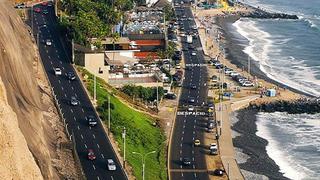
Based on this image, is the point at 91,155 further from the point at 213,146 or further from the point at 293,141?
the point at 293,141

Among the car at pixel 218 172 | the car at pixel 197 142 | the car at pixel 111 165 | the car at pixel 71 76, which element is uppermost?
the car at pixel 71 76

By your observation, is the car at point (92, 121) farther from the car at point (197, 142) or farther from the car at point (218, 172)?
the car at point (218, 172)

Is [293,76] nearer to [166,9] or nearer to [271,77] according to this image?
A: [271,77]

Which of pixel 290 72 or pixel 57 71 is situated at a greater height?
pixel 57 71

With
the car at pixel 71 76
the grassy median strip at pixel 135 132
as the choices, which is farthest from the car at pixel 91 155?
the car at pixel 71 76

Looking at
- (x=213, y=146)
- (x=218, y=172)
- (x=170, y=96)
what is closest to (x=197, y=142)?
(x=213, y=146)

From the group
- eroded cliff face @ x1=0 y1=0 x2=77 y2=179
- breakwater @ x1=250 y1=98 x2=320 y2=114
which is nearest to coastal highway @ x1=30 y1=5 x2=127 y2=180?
eroded cliff face @ x1=0 y1=0 x2=77 y2=179

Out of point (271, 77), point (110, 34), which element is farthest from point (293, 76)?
point (110, 34)
